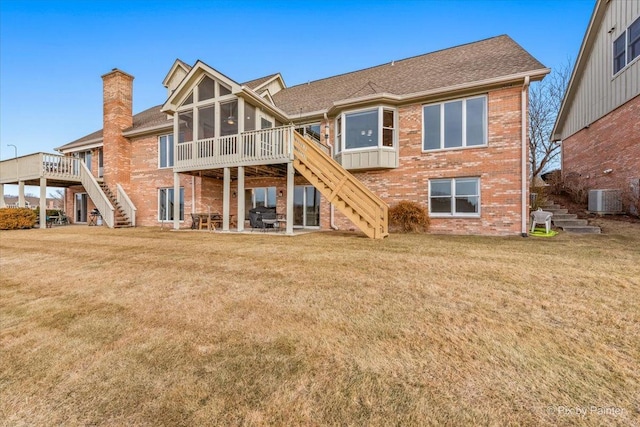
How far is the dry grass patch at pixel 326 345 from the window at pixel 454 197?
5142mm

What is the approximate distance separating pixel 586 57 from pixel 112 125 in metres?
25.5

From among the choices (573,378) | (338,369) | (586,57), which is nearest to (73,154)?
(338,369)

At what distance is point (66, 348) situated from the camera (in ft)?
8.48

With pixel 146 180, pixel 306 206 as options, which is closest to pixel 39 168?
pixel 146 180

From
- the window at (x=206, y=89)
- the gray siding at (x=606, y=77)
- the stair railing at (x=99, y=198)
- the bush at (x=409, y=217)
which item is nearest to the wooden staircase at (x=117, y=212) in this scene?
the stair railing at (x=99, y=198)

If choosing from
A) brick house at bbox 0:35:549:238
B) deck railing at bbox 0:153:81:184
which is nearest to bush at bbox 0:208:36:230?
deck railing at bbox 0:153:81:184

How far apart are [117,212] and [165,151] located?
4255mm

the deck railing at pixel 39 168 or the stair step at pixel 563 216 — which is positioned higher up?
the deck railing at pixel 39 168

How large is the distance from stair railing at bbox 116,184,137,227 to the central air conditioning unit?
2210 centimetres

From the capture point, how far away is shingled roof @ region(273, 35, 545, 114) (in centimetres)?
1012

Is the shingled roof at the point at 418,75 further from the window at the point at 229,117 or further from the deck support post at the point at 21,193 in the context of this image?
the deck support post at the point at 21,193

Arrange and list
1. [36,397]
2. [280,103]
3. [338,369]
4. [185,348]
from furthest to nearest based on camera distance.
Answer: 1. [280,103]
2. [185,348]
3. [338,369]
4. [36,397]

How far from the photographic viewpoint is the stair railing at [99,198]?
14273 mm

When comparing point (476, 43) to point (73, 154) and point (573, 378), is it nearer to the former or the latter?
point (573, 378)
